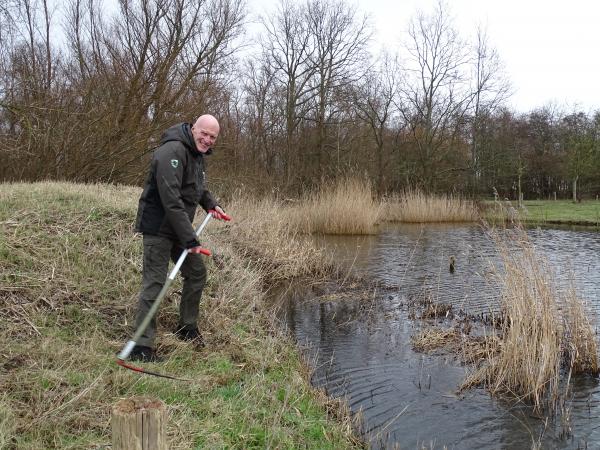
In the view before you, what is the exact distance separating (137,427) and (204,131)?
2.77 metres

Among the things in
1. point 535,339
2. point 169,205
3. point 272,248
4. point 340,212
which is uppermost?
point 169,205

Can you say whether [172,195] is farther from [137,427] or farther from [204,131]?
[137,427]

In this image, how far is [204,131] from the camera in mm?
4016

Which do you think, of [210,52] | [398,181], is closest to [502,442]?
[210,52]

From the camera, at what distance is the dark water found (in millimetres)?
3832

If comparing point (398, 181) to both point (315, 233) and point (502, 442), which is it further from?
point (502, 442)

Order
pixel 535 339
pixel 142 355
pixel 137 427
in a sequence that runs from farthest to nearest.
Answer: pixel 535 339
pixel 142 355
pixel 137 427

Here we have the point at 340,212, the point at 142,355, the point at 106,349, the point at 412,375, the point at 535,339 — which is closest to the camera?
the point at 142,355

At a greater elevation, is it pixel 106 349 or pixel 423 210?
pixel 423 210

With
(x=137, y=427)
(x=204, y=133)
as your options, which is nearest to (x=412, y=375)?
(x=204, y=133)

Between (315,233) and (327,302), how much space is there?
6.92 metres

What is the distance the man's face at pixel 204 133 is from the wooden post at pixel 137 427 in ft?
8.85

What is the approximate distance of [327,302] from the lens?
25.6 feet

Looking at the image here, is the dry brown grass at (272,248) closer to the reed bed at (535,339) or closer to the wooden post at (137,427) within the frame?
the reed bed at (535,339)
